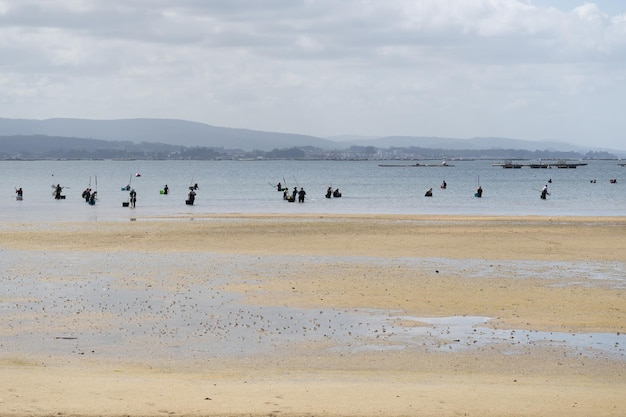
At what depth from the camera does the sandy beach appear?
1368 cm

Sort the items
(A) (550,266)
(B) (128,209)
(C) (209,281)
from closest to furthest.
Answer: (C) (209,281)
(A) (550,266)
(B) (128,209)

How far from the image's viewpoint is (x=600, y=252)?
35375 millimetres

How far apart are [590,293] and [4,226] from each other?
114ft

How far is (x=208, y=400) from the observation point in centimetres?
1339

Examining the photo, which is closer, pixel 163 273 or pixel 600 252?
pixel 163 273

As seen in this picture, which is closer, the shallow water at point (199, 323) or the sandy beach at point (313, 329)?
the sandy beach at point (313, 329)

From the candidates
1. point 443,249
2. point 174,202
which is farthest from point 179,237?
point 174,202

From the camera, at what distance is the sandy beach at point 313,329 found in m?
13.7

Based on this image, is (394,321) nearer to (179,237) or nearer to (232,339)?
(232,339)

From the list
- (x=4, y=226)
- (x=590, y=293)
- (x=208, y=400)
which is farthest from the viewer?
(x=4, y=226)

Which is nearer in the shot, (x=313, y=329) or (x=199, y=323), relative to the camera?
(x=313, y=329)

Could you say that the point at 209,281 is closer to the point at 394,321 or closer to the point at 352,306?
the point at 352,306

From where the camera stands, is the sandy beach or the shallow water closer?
the sandy beach

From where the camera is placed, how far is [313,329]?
19859mm
